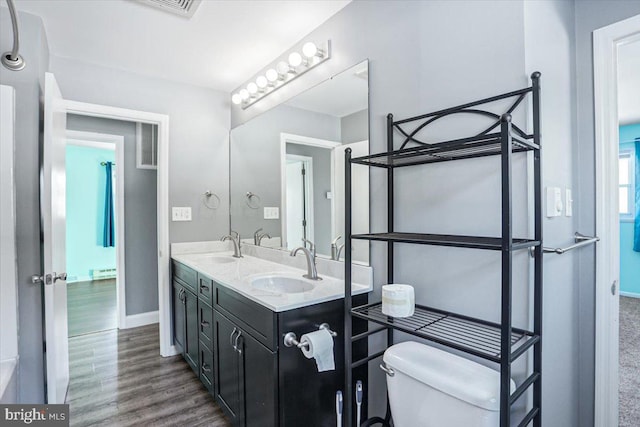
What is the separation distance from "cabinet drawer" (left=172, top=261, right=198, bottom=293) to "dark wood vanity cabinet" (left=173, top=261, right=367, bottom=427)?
462mm

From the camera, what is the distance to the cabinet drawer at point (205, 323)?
1.93 metres

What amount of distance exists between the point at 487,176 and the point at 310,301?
2.79 feet

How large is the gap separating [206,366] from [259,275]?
703 millimetres

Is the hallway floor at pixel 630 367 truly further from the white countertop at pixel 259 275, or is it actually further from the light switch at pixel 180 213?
the light switch at pixel 180 213

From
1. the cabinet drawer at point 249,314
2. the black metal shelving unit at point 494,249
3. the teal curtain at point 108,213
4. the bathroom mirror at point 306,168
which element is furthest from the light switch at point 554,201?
the teal curtain at point 108,213

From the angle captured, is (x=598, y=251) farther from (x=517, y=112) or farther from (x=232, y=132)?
→ (x=232, y=132)

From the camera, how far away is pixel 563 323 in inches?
51.0

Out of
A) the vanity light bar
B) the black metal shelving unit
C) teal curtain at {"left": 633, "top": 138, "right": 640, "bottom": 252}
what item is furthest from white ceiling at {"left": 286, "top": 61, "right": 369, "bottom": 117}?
teal curtain at {"left": 633, "top": 138, "right": 640, "bottom": 252}

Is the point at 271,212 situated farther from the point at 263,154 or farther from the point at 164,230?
the point at 164,230

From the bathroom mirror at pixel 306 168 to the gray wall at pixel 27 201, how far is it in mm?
1359

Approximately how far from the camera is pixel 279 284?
6.37ft

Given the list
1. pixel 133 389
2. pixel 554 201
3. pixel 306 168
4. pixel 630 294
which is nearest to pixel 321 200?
pixel 306 168

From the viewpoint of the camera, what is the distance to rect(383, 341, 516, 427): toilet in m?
0.89

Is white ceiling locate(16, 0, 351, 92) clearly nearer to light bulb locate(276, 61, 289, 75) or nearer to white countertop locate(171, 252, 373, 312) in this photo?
light bulb locate(276, 61, 289, 75)
